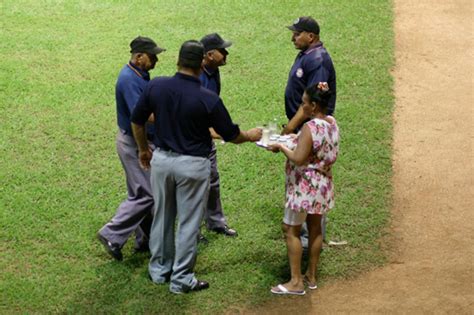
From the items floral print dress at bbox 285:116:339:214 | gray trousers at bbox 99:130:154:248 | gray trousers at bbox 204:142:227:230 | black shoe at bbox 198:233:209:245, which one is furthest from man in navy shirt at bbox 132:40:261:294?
gray trousers at bbox 204:142:227:230

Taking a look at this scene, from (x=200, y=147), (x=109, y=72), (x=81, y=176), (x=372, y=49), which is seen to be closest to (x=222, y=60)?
(x=200, y=147)

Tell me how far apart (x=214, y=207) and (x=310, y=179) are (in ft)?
5.64

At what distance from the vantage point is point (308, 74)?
31.3 ft

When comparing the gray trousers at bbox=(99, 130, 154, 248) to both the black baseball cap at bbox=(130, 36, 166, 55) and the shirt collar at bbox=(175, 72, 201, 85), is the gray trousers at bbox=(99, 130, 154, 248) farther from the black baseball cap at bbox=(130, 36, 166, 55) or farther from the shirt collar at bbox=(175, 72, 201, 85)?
the shirt collar at bbox=(175, 72, 201, 85)

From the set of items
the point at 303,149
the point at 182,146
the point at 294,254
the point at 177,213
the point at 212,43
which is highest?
the point at 212,43

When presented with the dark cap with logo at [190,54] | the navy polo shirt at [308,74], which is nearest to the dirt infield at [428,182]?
the navy polo shirt at [308,74]

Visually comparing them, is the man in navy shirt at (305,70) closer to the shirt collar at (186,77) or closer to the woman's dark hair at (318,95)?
the woman's dark hair at (318,95)

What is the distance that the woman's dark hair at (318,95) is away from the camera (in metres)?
8.67

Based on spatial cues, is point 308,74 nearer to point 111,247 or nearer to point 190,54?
point 190,54

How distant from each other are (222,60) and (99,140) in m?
3.56

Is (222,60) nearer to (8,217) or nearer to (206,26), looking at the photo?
(8,217)

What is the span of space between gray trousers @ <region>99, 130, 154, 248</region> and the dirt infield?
66.8 inches

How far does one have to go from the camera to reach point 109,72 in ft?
48.8

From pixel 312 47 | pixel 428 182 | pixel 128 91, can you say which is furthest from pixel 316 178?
pixel 428 182
